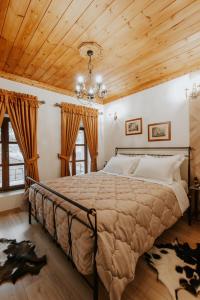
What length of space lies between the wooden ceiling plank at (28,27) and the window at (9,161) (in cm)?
122

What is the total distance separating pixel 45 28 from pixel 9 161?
91.8 inches

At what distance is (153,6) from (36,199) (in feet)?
8.53

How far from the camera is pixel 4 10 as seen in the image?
5.33ft

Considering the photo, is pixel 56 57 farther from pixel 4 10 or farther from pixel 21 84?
pixel 21 84

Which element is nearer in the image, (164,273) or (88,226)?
(88,226)

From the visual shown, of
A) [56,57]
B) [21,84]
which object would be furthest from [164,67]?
[21,84]

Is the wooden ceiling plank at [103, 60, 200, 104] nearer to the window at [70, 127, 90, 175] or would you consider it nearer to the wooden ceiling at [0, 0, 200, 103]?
the wooden ceiling at [0, 0, 200, 103]

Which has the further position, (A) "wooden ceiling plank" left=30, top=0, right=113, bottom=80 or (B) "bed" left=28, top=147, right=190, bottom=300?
(A) "wooden ceiling plank" left=30, top=0, right=113, bottom=80

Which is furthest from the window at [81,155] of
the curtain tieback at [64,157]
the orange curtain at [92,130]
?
the curtain tieback at [64,157]

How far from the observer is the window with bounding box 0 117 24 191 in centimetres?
306

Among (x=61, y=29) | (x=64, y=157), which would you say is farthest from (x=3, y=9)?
(x=64, y=157)

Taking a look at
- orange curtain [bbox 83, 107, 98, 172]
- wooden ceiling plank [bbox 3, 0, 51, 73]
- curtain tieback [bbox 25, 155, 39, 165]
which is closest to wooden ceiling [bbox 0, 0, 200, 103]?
wooden ceiling plank [bbox 3, 0, 51, 73]

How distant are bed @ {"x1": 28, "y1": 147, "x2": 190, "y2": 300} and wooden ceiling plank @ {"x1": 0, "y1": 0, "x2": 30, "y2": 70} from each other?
189cm

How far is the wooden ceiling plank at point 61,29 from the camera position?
5.21 feet
